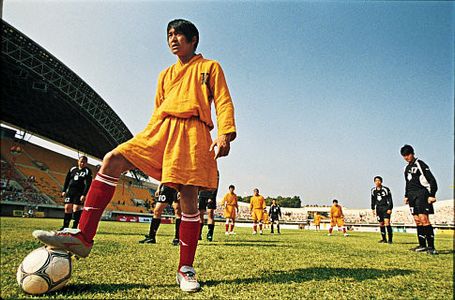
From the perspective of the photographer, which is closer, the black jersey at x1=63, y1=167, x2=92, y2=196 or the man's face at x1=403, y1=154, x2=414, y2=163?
the man's face at x1=403, y1=154, x2=414, y2=163

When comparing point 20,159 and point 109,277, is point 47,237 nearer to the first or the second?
point 109,277

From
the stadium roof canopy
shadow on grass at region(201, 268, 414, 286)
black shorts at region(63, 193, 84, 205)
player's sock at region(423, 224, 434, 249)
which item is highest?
the stadium roof canopy

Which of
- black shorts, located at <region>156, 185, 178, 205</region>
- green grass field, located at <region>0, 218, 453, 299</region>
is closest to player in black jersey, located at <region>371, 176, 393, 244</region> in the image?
green grass field, located at <region>0, 218, 453, 299</region>

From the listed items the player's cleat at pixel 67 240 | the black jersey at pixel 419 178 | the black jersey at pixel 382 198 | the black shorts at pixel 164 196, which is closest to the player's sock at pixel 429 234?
the black jersey at pixel 419 178

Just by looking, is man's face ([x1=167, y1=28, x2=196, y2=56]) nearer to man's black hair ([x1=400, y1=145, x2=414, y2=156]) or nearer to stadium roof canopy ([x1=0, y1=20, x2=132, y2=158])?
man's black hair ([x1=400, y1=145, x2=414, y2=156])

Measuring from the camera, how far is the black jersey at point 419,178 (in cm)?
637

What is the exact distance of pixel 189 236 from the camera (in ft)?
8.66

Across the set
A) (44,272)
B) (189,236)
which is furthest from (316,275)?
(44,272)

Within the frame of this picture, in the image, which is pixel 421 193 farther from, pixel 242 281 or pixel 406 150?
pixel 242 281

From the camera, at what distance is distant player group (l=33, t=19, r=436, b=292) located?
2418 mm

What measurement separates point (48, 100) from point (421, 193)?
2826 centimetres

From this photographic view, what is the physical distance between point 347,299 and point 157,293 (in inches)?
51.8

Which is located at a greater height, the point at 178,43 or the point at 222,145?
the point at 178,43

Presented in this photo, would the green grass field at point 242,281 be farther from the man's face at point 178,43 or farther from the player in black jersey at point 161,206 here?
the player in black jersey at point 161,206
